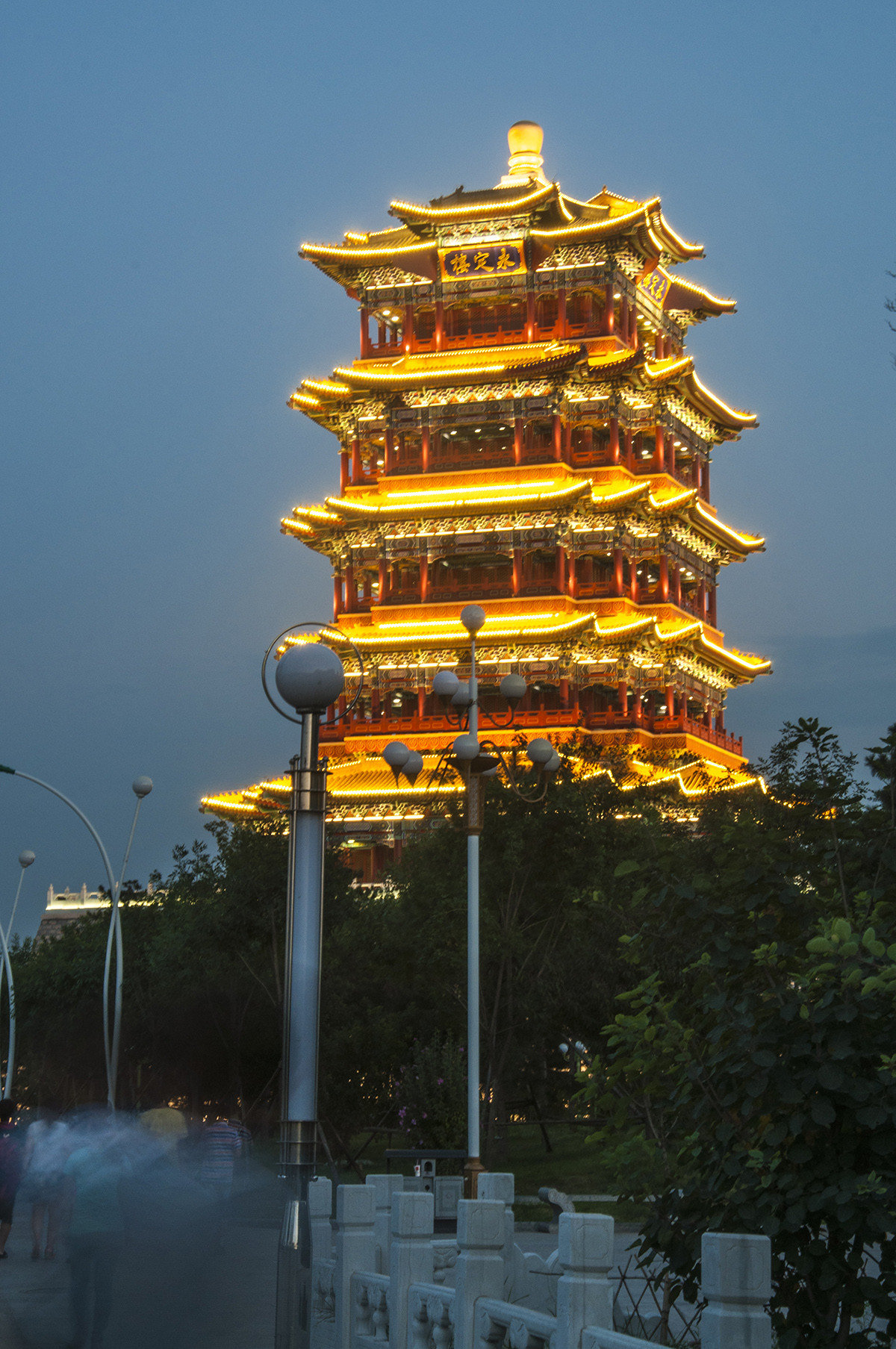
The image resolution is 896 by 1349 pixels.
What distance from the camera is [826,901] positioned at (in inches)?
383

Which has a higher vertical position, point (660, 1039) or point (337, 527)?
point (337, 527)

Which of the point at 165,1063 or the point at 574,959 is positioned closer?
the point at 574,959

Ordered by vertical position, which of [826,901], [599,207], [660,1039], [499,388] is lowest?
[660,1039]

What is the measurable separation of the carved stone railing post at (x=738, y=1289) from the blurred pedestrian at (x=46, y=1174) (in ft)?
30.4

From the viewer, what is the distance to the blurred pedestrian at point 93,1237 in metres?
11.0

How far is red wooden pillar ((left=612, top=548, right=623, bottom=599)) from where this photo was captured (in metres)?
60.2

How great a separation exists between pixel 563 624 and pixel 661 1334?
46.3m

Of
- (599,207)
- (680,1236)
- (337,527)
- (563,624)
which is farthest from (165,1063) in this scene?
(599,207)

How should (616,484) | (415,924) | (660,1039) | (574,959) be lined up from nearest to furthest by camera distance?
(660,1039) → (574,959) → (415,924) → (616,484)

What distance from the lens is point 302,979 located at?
402 inches

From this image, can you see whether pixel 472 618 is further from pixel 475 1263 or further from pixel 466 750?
pixel 475 1263

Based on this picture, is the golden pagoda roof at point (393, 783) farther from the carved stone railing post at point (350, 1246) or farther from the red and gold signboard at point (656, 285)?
the carved stone railing post at point (350, 1246)

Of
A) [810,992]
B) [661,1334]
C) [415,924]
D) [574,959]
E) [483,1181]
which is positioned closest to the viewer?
[810,992]

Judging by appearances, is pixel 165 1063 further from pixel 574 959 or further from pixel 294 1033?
pixel 294 1033
